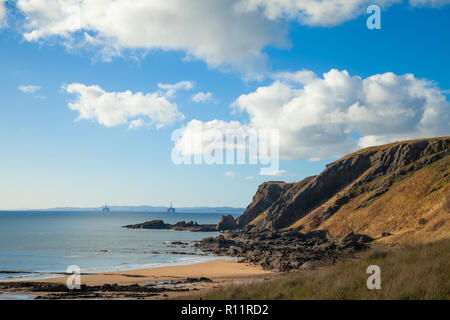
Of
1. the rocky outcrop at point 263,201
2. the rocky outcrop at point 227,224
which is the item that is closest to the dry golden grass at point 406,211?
the rocky outcrop at point 263,201

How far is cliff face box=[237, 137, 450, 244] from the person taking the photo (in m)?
64.4

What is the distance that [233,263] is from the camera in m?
47.3

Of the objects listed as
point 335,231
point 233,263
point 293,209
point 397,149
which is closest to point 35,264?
point 233,263

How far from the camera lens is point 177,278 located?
112 feet

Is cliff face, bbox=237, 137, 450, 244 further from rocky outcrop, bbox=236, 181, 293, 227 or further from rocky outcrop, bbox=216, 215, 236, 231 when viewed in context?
rocky outcrop, bbox=216, 215, 236, 231

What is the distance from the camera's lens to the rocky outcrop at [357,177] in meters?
74.5

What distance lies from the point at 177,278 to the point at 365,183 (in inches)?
2342

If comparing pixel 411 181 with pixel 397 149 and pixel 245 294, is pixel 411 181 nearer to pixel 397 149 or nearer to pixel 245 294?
pixel 397 149

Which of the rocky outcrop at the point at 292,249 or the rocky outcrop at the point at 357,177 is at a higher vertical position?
the rocky outcrop at the point at 357,177

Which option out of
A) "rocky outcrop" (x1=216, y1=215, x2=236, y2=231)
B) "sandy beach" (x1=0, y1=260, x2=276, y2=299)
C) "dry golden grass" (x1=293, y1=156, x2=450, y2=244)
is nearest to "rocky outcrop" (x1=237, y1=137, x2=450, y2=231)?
"dry golden grass" (x1=293, y1=156, x2=450, y2=244)

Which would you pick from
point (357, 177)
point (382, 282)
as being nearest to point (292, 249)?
point (357, 177)

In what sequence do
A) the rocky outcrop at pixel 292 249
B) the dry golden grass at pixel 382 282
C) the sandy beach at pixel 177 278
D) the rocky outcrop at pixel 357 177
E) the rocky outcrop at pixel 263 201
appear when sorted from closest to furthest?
the dry golden grass at pixel 382 282 < the sandy beach at pixel 177 278 < the rocky outcrop at pixel 292 249 < the rocky outcrop at pixel 357 177 < the rocky outcrop at pixel 263 201

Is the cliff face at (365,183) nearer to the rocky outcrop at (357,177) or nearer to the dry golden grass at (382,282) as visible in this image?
the rocky outcrop at (357,177)
